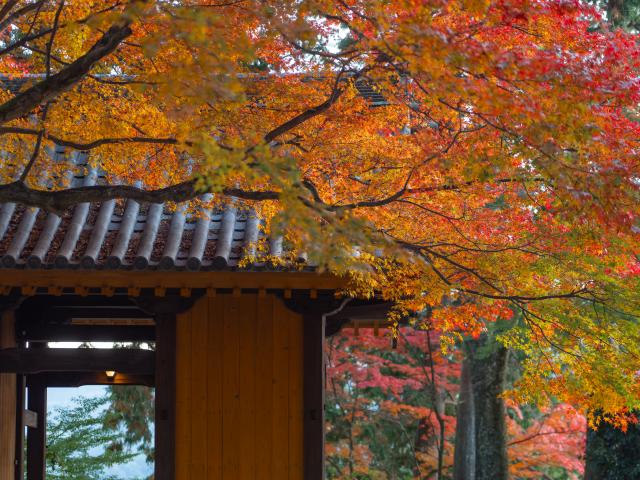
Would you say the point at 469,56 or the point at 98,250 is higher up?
the point at 469,56

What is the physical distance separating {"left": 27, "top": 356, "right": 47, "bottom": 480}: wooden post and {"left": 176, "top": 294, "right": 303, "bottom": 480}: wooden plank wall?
12.0 feet

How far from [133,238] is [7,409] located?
269 centimetres

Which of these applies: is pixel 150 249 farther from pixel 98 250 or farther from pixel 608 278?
pixel 608 278

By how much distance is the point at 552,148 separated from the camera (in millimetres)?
4543

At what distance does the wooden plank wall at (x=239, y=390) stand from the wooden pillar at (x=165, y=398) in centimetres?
6

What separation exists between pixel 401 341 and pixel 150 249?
11.0 m

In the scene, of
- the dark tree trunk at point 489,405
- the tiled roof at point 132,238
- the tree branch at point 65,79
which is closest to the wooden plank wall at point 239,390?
the tiled roof at point 132,238

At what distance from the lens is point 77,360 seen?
22.1 ft

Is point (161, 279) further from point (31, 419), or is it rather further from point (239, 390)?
point (31, 419)

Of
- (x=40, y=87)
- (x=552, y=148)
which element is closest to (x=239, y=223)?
(x=40, y=87)

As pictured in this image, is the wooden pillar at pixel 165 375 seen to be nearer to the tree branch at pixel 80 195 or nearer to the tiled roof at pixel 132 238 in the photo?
the tiled roof at pixel 132 238

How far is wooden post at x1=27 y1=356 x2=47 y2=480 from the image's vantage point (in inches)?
379

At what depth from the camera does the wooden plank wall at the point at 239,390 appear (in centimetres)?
660

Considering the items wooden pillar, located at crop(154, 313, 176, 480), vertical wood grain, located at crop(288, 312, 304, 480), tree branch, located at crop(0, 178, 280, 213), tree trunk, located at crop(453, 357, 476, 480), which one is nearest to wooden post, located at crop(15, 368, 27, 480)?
wooden pillar, located at crop(154, 313, 176, 480)
